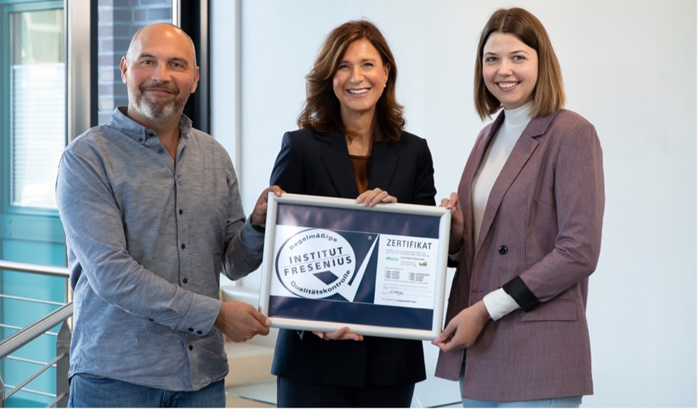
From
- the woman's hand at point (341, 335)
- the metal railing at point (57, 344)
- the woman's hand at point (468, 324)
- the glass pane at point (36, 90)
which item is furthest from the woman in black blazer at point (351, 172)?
the glass pane at point (36, 90)

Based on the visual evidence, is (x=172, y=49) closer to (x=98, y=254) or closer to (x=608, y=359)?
(x=98, y=254)

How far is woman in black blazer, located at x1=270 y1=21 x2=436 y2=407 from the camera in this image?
1.97 m

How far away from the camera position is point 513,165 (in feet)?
6.02

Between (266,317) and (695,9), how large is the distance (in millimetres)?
2351

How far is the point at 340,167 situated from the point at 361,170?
80mm

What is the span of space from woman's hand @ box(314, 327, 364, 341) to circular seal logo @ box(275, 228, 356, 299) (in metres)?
0.09

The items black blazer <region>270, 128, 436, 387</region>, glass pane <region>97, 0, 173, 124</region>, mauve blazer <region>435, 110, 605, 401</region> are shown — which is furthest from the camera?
glass pane <region>97, 0, 173, 124</region>

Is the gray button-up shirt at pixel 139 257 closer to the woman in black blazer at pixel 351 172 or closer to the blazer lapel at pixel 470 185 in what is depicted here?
the woman in black blazer at pixel 351 172

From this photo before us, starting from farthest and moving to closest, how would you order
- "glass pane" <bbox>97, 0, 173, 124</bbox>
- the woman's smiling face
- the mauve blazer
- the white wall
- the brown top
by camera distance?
"glass pane" <bbox>97, 0, 173, 124</bbox> < the white wall < the brown top < the woman's smiling face < the mauve blazer

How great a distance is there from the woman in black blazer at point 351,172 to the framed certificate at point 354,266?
6cm

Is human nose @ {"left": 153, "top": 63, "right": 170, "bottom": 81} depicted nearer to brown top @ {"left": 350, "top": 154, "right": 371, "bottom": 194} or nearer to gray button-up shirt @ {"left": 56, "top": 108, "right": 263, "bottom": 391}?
gray button-up shirt @ {"left": 56, "top": 108, "right": 263, "bottom": 391}

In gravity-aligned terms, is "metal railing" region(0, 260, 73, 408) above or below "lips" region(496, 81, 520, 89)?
below

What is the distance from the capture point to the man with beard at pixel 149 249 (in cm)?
176

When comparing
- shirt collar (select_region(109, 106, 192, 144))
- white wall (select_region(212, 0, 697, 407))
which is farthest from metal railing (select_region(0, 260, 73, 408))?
white wall (select_region(212, 0, 697, 407))
